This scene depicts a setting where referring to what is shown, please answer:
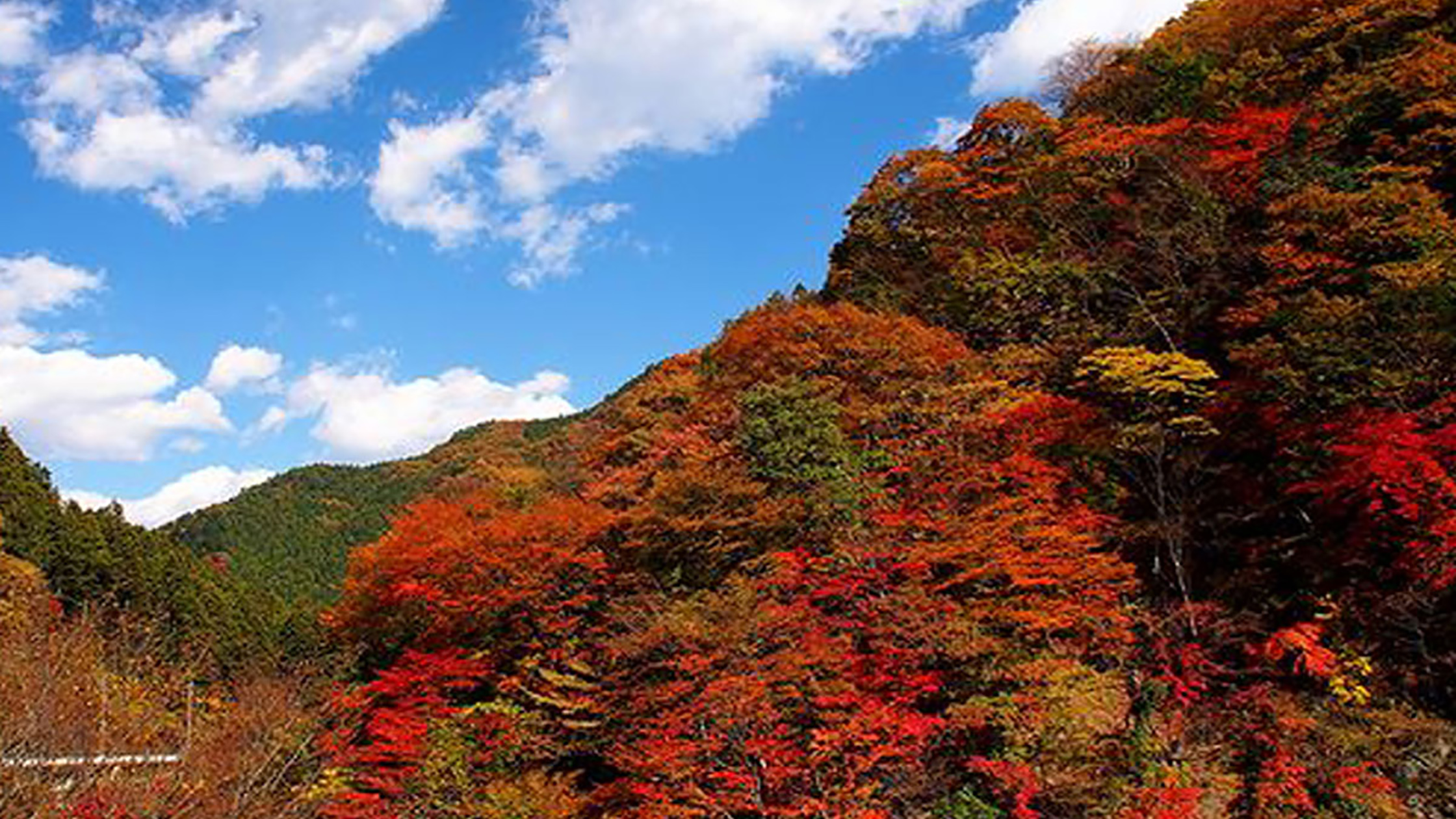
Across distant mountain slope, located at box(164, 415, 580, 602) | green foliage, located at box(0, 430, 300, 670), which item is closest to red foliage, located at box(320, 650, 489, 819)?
green foliage, located at box(0, 430, 300, 670)

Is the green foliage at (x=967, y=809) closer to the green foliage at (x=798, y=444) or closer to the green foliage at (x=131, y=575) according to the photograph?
the green foliage at (x=798, y=444)

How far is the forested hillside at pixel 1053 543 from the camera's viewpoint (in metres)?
13.3

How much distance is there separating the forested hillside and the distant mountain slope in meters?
57.8

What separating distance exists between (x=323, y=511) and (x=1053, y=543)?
4090 inches

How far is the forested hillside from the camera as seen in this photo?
13.3 m

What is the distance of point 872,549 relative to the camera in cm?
1585

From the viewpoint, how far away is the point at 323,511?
341ft

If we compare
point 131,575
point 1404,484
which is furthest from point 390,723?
point 131,575

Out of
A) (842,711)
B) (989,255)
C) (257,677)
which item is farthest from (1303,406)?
(257,677)

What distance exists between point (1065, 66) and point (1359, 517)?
93.5 ft

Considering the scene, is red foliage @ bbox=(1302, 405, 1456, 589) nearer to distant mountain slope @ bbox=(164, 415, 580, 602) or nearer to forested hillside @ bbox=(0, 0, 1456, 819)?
forested hillside @ bbox=(0, 0, 1456, 819)

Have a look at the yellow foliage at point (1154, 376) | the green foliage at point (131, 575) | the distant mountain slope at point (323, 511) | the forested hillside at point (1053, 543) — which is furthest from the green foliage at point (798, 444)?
the distant mountain slope at point (323, 511)

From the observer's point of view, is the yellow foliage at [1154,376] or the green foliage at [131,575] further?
the green foliage at [131,575]

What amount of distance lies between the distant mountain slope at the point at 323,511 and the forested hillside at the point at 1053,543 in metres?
57.8
